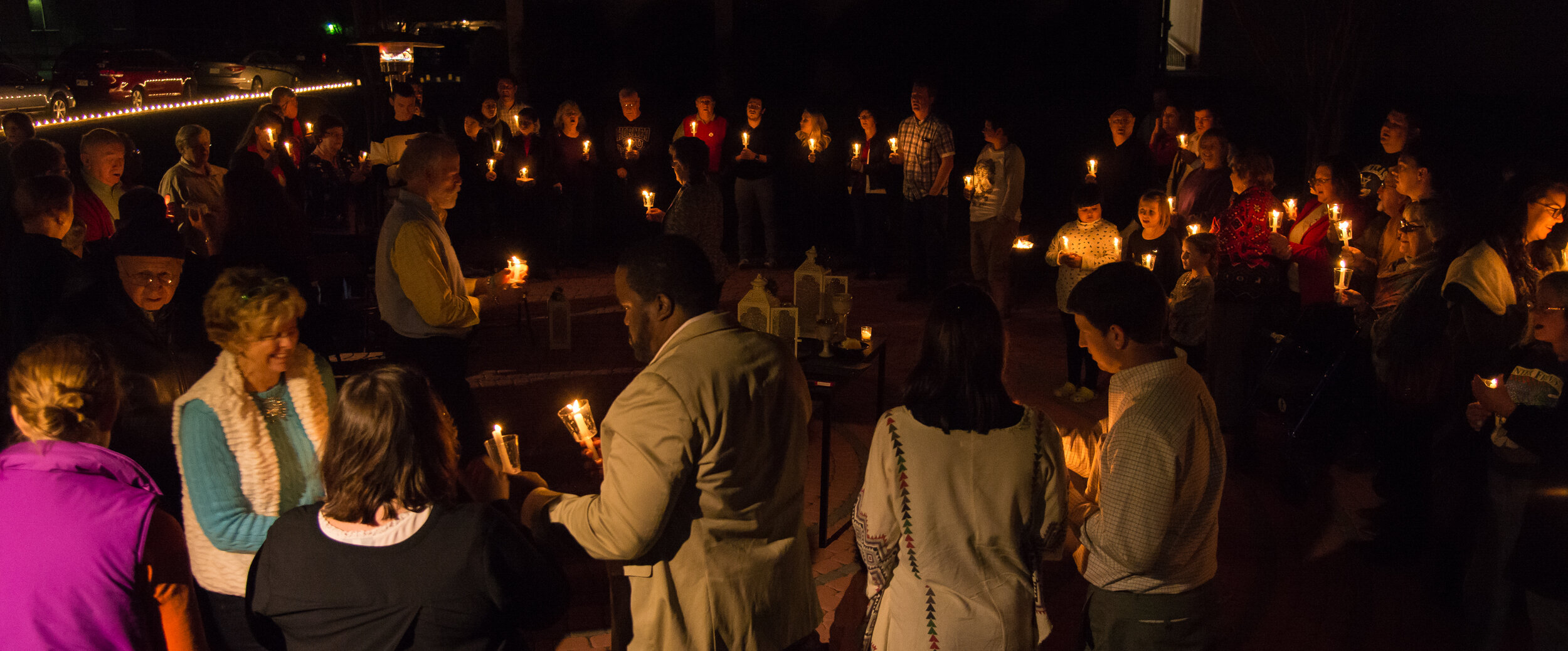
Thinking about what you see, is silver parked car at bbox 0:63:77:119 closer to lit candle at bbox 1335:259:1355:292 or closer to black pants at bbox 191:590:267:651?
black pants at bbox 191:590:267:651

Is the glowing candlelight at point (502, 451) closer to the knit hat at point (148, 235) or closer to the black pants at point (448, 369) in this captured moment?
the black pants at point (448, 369)

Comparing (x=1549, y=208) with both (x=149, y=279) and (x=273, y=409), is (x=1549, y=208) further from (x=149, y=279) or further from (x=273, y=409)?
(x=149, y=279)

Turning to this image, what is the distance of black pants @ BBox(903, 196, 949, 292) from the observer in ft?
32.7

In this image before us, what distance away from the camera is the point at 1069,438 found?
2988mm

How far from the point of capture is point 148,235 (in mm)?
4492

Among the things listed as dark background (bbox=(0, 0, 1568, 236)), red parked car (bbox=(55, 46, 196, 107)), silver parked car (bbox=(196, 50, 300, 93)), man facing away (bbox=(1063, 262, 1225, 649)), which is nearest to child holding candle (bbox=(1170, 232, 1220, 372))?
man facing away (bbox=(1063, 262, 1225, 649))

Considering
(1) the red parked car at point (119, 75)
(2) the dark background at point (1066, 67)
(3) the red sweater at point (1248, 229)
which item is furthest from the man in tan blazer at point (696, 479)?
(1) the red parked car at point (119, 75)

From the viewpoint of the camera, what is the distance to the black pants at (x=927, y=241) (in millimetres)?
9953

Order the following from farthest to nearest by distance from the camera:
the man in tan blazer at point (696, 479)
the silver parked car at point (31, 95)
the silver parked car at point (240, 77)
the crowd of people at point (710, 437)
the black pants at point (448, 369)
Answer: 1. the silver parked car at point (240, 77)
2. the silver parked car at point (31, 95)
3. the black pants at point (448, 369)
4. the man in tan blazer at point (696, 479)
5. the crowd of people at point (710, 437)

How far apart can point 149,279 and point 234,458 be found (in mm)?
2142

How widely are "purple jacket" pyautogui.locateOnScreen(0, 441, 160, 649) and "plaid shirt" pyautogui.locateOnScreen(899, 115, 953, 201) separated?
8136 millimetres

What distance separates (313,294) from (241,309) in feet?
14.7

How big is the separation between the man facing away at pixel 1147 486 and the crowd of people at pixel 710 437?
10 mm

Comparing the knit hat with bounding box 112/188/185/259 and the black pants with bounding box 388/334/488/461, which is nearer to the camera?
the knit hat with bounding box 112/188/185/259
